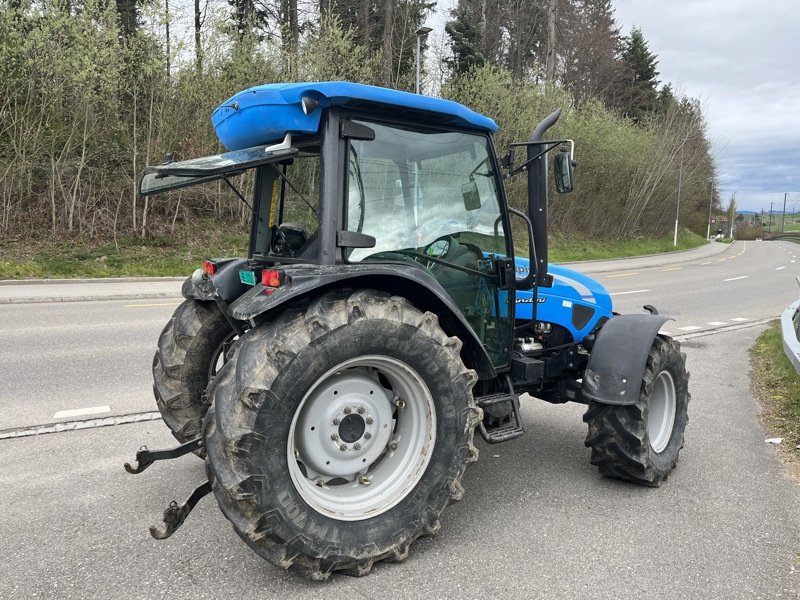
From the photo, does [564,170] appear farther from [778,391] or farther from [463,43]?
[463,43]

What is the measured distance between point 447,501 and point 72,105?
55.0ft

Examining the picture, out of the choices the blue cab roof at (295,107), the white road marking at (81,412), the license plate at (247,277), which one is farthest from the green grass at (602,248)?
the blue cab roof at (295,107)

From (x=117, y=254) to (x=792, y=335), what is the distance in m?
15.4

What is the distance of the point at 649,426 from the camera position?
3953 mm

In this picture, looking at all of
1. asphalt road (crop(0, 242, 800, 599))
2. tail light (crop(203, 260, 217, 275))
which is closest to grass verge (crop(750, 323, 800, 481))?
asphalt road (crop(0, 242, 800, 599))

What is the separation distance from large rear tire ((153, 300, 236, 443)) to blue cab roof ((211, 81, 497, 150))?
121cm

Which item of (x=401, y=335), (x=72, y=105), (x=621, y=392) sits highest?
(x=72, y=105)

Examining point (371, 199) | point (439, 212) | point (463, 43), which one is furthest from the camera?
point (463, 43)

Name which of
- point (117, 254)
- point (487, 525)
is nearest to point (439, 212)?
point (487, 525)

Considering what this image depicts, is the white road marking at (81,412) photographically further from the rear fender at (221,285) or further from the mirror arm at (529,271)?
the mirror arm at (529,271)

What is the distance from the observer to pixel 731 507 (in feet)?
11.5

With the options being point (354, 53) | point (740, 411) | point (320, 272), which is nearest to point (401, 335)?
point (320, 272)

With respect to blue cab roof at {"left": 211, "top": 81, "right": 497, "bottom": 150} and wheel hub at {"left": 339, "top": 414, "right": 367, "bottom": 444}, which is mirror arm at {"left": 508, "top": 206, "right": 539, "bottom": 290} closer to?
blue cab roof at {"left": 211, "top": 81, "right": 497, "bottom": 150}

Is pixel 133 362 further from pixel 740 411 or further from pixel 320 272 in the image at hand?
pixel 740 411
